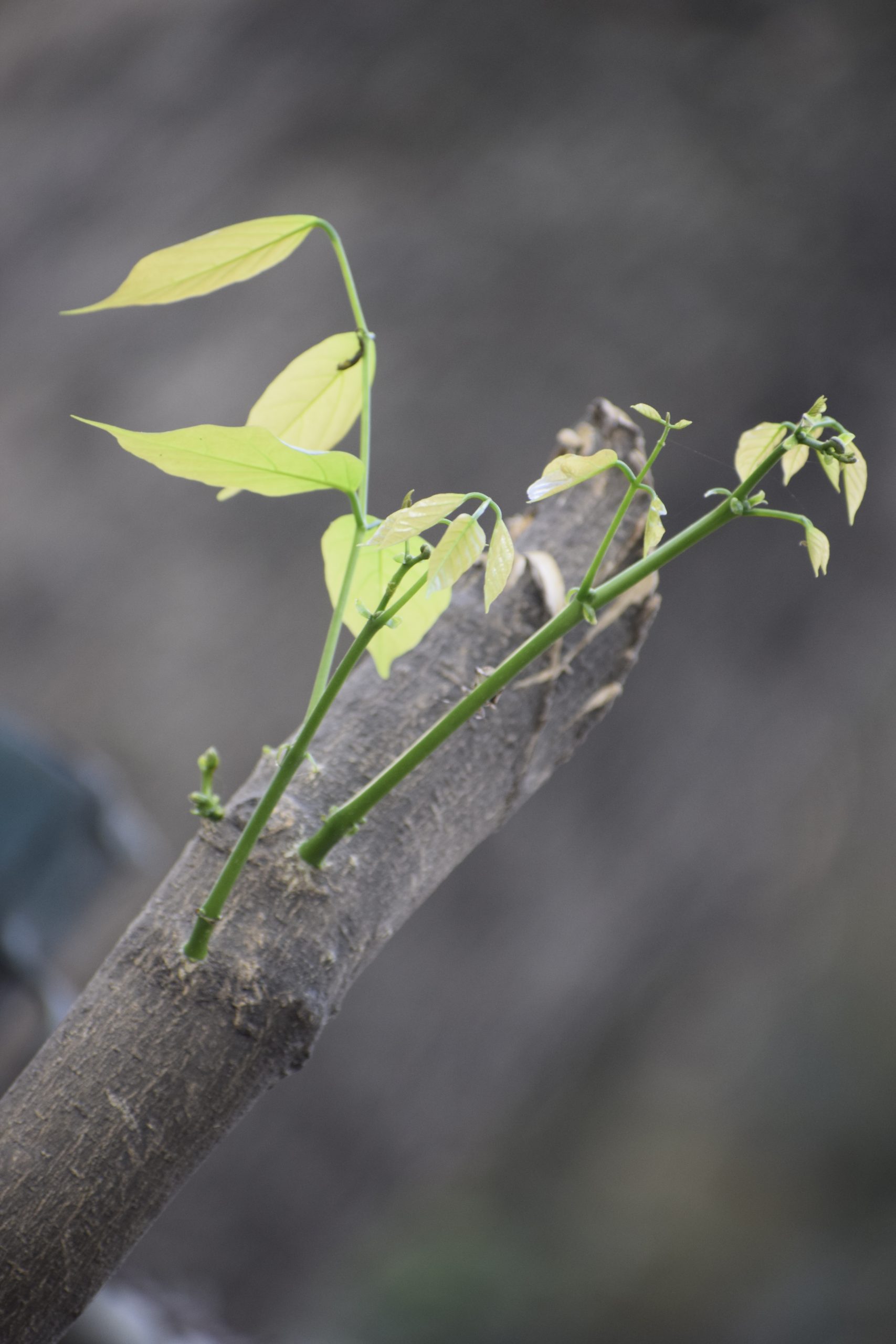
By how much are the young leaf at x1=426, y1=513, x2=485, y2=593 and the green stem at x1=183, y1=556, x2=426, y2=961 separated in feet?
0.04

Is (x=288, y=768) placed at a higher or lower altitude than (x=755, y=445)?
lower

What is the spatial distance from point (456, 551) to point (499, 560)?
12 millimetres

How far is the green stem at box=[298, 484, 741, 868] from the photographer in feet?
0.62

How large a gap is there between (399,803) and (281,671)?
2.40 ft

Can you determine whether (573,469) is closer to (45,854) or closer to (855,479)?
(855,479)

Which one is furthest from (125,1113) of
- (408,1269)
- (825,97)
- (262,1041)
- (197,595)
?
(825,97)

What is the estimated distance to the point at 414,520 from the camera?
0.17 metres

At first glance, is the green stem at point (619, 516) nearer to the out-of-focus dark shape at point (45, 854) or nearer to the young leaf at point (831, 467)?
the young leaf at point (831, 467)

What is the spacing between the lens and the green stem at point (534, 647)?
188 mm

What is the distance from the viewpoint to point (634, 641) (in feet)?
1.02

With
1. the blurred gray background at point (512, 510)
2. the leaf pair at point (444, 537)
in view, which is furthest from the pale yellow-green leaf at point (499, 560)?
the blurred gray background at point (512, 510)

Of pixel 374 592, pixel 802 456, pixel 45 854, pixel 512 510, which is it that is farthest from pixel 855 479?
pixel 512 510

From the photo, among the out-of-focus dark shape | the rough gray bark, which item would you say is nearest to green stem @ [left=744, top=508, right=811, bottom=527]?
the rough gray bark

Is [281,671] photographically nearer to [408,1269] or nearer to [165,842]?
[165,842]
